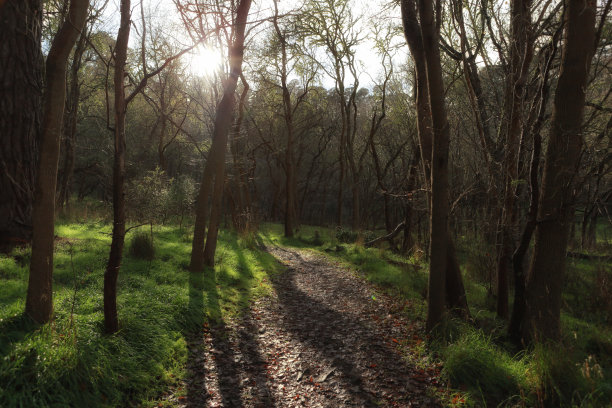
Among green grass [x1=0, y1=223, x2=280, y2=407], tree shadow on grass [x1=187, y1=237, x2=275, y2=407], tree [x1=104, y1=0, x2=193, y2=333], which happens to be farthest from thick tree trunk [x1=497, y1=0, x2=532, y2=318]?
tree [x1=104, y1=0, x2=193, y2=333]

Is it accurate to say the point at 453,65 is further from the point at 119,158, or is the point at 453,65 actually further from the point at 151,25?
the point at 151,25

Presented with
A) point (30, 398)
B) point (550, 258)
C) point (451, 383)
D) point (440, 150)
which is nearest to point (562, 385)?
point (451, 383)

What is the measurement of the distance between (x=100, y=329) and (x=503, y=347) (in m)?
5.29

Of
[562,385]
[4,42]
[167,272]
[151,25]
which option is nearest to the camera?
[562,385]

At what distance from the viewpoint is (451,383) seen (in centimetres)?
382

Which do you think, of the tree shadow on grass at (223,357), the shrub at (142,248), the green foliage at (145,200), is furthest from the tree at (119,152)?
the green foliage at (145,200)

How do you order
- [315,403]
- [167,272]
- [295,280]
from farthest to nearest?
[295,280]
[167,272]
[315,403]

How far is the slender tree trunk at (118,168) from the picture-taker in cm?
351

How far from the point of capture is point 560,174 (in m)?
4.10

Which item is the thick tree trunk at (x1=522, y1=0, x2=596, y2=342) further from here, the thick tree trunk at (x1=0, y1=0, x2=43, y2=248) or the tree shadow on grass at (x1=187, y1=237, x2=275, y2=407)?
the thick tree trunk at (x1=0, y1=0, x2=43, y2=248)

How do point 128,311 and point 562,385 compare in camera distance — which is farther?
point 128,311

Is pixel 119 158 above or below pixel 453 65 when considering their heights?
below

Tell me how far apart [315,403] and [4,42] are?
716cm

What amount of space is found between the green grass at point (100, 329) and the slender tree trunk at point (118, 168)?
0.34 meters
